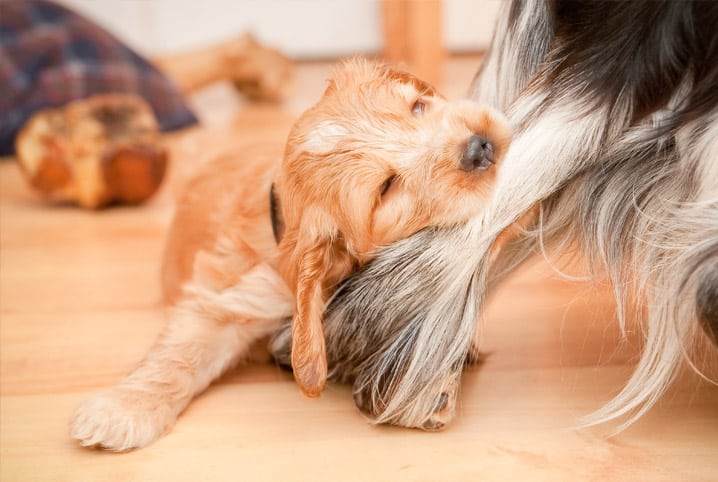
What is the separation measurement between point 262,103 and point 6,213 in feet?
4.13

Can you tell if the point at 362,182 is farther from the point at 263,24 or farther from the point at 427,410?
the point at 263,24

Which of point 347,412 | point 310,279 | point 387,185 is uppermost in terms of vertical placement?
point 387,185

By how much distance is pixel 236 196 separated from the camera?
54.8 inches

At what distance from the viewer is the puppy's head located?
101cm

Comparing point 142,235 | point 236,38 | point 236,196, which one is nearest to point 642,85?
point 236,196

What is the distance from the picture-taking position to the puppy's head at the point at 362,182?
3.31 ft

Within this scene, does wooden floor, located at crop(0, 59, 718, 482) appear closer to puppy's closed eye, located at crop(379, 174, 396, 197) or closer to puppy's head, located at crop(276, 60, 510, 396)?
puppy's head, located at crop(276, 60, 510, 396)

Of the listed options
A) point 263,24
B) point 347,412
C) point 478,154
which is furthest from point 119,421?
point 263,24

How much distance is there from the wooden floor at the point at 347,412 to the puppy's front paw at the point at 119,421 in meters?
0.02

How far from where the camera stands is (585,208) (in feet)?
3.20

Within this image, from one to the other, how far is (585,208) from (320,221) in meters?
0.33

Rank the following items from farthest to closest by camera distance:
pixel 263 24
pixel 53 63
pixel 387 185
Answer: pixel 263 24
pixel 53 63
pixel 387 185

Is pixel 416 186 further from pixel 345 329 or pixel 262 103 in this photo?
pixel 262 103

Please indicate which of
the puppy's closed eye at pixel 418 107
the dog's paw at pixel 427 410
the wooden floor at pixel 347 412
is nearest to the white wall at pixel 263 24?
the wooden floor at pixel 347 412
